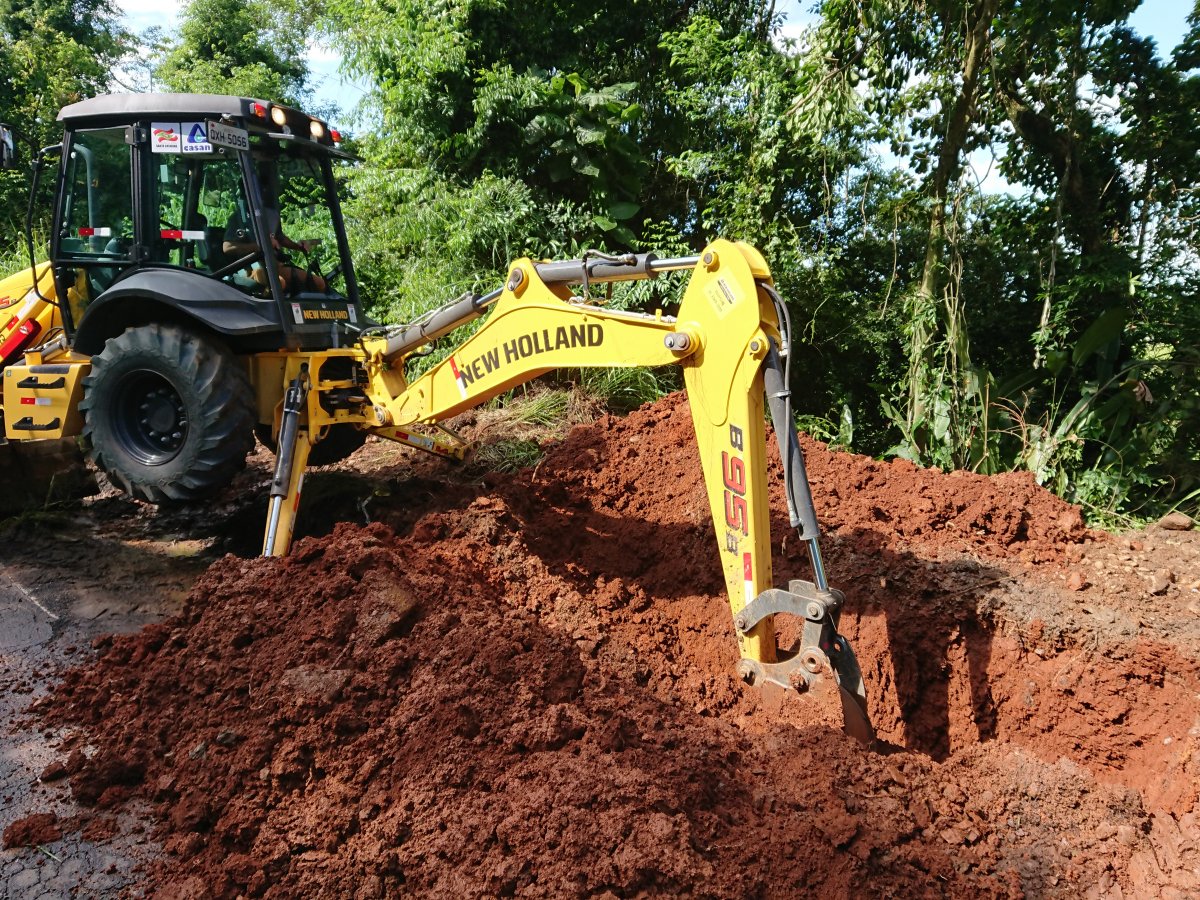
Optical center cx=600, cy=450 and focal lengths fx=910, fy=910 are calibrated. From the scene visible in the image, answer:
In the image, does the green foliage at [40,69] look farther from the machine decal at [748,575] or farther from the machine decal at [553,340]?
the machine decal at [748,575]

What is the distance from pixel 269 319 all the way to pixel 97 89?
1666 cm

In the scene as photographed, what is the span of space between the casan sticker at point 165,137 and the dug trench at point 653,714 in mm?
2343

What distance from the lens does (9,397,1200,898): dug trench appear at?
2.92 metres

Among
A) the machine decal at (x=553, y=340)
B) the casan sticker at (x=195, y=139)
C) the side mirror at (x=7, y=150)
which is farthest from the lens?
the casan sticker at (x=195, y=139)

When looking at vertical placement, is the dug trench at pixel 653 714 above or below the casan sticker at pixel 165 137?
below

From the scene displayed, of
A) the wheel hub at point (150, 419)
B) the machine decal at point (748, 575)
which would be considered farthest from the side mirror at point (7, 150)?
the machine decal at point (748, 575)

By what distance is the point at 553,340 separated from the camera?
4047mm

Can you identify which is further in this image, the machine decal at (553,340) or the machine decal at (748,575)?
the machine decal at (553,340)

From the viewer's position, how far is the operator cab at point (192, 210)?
16.5 ft

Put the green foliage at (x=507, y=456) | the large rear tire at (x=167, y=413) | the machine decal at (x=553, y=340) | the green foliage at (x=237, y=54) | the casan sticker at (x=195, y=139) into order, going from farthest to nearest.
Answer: the green foliage at (x=237, y=54), the green foliage at (x=507, y=456), the casan sticker at (x=195, y=139), the large rear tire at (x=167, y=413), the machine decal at (x=553, y=340)

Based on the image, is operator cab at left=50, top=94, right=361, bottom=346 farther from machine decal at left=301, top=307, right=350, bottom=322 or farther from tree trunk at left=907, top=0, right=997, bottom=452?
tree trunk at left=907, top=0, right=997, bottom=452

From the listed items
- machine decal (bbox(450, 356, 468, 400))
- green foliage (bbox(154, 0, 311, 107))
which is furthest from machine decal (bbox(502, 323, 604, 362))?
green foliage (bbox(154, 0, 311, 107))

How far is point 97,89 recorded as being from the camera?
712 inches

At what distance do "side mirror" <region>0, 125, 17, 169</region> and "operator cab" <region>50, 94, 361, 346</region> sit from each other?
44 centimetres
